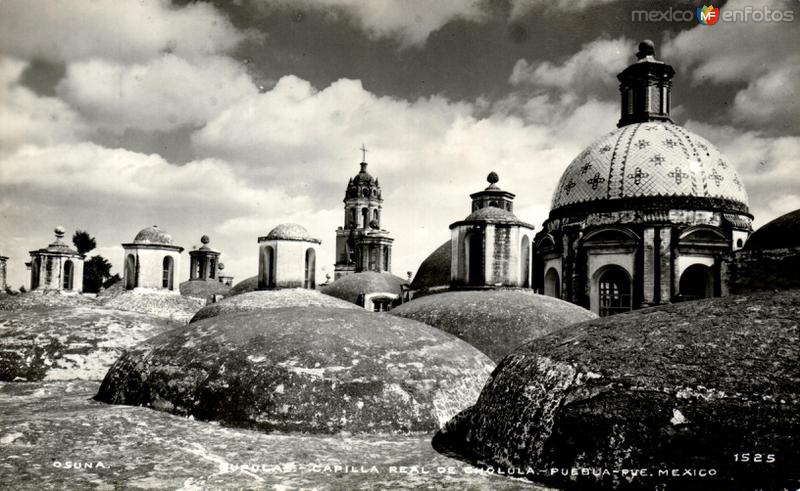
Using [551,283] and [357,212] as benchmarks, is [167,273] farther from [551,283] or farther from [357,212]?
[357,212]

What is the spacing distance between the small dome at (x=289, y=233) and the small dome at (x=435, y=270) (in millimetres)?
9594

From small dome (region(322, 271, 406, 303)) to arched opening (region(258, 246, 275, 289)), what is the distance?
1137cm

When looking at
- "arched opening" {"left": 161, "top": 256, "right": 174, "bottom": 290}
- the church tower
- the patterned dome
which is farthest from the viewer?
the church tower

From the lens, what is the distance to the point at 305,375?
185 inches

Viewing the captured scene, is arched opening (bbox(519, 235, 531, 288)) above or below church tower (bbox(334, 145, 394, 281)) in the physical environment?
below

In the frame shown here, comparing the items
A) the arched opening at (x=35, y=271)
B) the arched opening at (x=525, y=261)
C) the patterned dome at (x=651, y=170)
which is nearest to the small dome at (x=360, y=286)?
the patterned dome at (x=651, y=170)

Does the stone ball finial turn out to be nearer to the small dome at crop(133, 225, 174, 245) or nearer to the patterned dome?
the patterned dome

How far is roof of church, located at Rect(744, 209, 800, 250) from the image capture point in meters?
11.9

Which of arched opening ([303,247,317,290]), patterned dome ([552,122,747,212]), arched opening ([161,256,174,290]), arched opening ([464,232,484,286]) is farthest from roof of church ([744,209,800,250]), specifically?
arched opening ([161,256,174,290])

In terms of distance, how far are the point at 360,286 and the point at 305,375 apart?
Result: 28890 millimetres

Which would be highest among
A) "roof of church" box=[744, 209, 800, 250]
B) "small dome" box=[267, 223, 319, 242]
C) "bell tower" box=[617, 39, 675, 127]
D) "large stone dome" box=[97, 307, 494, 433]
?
"bell tower" box=[617, 39, 675, 127]

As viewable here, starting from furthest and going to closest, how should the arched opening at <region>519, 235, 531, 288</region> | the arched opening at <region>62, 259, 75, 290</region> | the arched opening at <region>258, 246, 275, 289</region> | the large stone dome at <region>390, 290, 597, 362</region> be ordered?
1. the arched opening at <region>62, 259, 75, 290</region>
2. the arched opening at <region>258, 246, 275, 289</region>
3. the arched opening at <region>519, 235, 531, 288</region>
4. the large stone dome at <region>390, 290, 597, 362</region>

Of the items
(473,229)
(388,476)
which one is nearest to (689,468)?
(388,476)

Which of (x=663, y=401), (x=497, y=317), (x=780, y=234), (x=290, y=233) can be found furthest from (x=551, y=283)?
(x=663, y=401)
